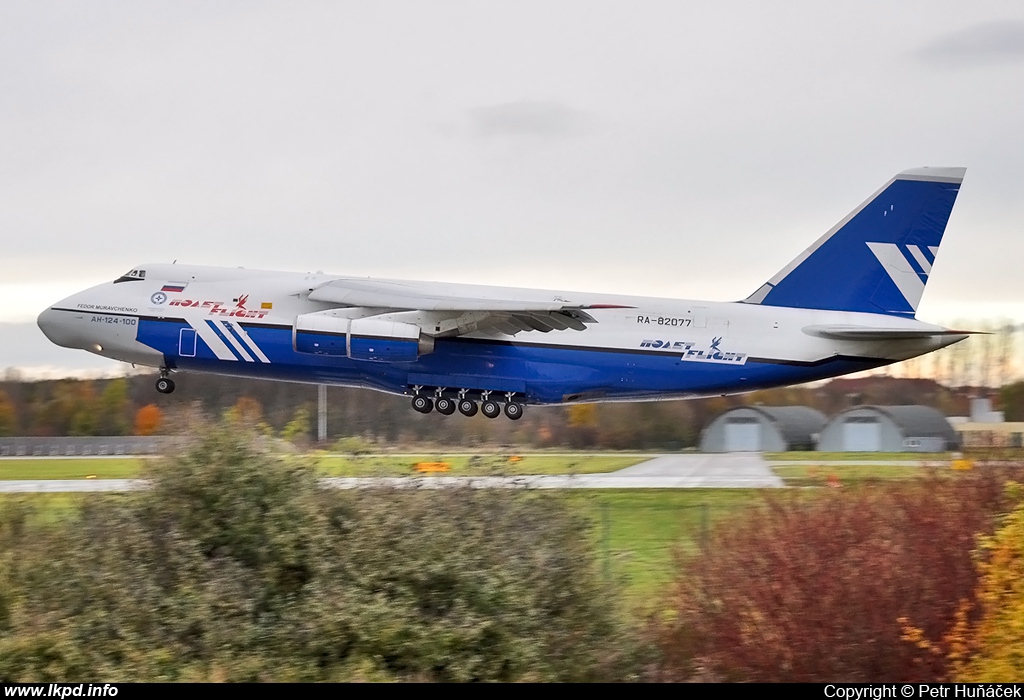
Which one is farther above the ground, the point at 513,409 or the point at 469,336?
the point at 469,336

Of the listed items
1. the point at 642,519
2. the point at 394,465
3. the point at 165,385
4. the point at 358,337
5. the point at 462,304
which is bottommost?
the point at 642,519

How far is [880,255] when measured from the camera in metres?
26.7

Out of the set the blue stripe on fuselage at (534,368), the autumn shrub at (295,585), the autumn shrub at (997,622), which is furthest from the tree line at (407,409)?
the autumn shrub at (997,622)

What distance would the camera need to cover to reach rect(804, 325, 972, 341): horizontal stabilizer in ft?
78.6

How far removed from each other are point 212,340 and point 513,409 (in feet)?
21.8

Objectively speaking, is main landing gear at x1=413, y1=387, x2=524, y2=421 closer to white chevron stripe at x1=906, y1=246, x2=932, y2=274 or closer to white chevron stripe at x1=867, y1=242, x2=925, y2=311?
white chevron stripe at x1=867, y1=242, x2=925, y2=311

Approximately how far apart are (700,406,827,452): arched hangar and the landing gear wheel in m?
9.65

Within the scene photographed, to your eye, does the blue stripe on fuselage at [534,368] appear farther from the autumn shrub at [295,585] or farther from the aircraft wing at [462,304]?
the autumn shrub at [295,585]

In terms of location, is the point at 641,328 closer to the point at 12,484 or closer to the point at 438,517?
the point at 438,517

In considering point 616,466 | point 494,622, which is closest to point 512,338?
point 616,466

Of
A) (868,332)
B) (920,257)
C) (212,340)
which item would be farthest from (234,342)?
(920,257)

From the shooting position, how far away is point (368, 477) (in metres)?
17.8

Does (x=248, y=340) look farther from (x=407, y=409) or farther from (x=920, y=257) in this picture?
(x=920, y=257)
